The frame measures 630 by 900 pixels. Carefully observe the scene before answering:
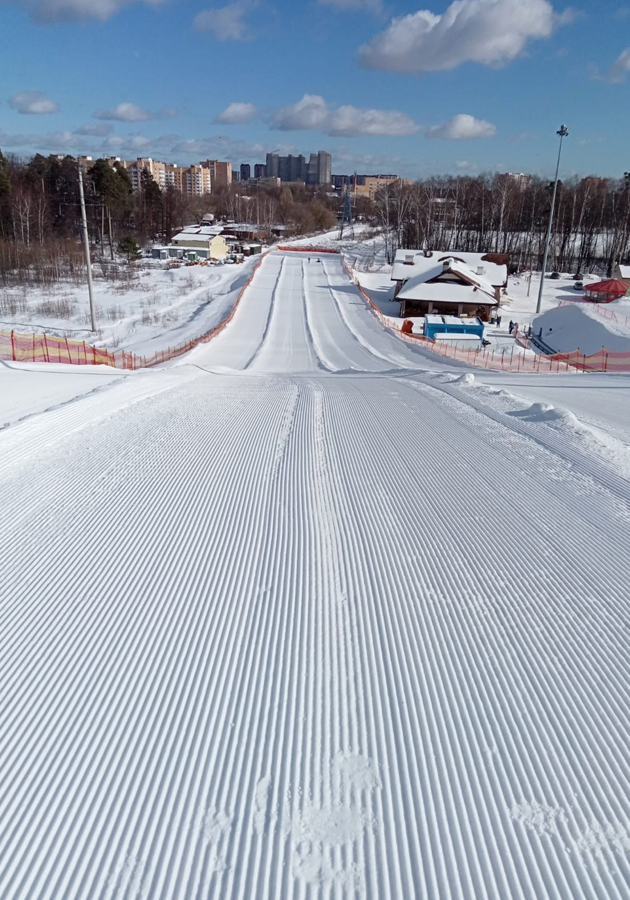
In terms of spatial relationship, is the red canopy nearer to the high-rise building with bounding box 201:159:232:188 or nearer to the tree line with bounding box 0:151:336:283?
the tree line with bounding box 0:151:336:283

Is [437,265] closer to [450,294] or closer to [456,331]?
[450,294]

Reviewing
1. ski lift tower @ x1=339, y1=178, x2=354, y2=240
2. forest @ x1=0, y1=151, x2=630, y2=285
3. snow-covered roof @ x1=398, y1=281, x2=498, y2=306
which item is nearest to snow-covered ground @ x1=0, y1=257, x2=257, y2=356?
forest @ x1=0, y1=151, x2=630, y2=285

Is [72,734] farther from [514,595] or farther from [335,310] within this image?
[335,310]

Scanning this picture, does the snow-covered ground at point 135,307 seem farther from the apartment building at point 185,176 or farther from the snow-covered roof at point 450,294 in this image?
the apartment building at point 185,176

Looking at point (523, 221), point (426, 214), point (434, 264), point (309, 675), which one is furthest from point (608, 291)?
point (309, 675)

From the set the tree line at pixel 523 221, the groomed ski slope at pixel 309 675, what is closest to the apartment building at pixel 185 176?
the tree line at pixel 523 221

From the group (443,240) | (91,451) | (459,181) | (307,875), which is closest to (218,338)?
(91,451)

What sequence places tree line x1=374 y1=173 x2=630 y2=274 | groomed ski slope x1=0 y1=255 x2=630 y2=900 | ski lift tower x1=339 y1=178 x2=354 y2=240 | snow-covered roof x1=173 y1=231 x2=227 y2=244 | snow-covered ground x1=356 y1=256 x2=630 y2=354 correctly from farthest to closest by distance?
ski lift tower x1=339 y1=178 x2=354 y2=240 → tree line x1=374 y1=173 x2=630 y2=274 → snow-covered roof x1=173 y1=231 x2=227 y2=244 → snow-covered ground x1=356 y1=256 x2=630 y2=354 → groomed ski slope x1=0 y1=255 x2=630 y2=900

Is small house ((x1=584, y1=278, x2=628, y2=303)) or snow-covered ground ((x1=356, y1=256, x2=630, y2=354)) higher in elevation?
small house ((x1=584, y1=278, x2=628, y2=303))
